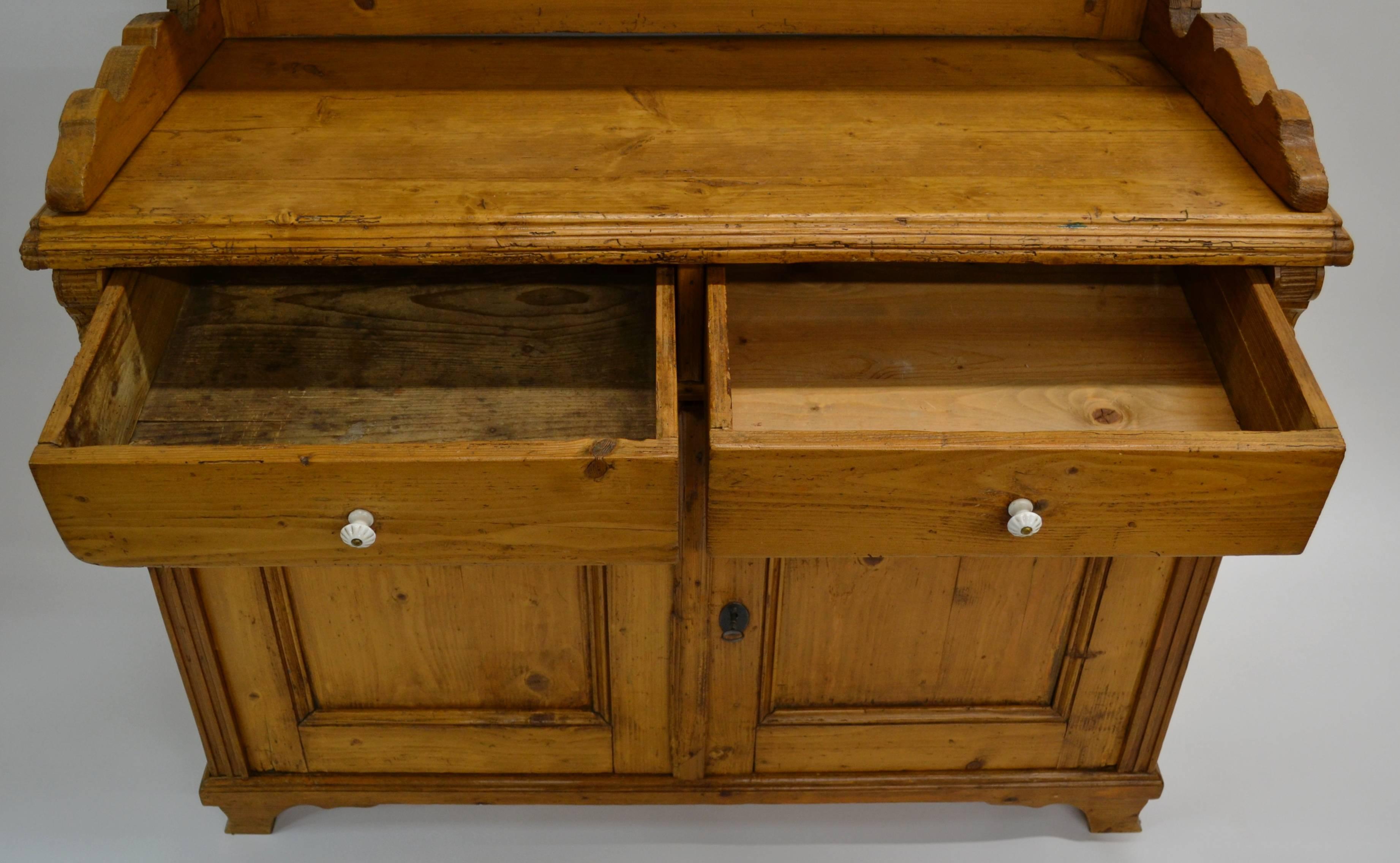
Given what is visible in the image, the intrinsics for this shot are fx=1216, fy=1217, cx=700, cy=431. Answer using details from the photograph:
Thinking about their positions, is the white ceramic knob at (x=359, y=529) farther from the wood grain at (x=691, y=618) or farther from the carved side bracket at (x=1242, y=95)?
the carved side bracket at (x=1242, y=95)

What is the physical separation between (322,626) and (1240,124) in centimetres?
133

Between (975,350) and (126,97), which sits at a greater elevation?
(126,97)

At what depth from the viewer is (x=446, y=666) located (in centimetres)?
167

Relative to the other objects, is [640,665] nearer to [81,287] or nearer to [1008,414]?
[1008,414]

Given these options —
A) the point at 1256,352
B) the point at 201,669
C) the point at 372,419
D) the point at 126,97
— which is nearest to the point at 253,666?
the point at 201,669

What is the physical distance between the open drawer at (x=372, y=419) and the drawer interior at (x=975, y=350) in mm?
149

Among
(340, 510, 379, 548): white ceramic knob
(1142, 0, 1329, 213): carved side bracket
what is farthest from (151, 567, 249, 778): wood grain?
(1142, 0, 1329, 213): carved side bracket

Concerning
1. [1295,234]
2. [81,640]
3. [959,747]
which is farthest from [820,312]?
[81,640]

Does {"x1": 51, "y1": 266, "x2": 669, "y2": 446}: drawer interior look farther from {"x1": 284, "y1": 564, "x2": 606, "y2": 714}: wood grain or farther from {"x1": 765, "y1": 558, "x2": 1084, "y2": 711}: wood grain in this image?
{"x1": 765, "y1": 558, "x2": 1084, "y2": 711}: wood grain

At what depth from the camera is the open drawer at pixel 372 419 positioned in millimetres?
1182

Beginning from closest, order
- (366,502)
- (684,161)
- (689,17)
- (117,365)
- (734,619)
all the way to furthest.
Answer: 1. (366,502)
2. (117,365)
3. (684,161)
4. (734,619)
5. (689,17)

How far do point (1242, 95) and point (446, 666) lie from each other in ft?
4.12

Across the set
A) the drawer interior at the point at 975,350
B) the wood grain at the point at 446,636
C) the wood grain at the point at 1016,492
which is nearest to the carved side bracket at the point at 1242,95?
the drawer interior at the point at 975,350

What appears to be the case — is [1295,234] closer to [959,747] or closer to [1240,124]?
[1240,124]
